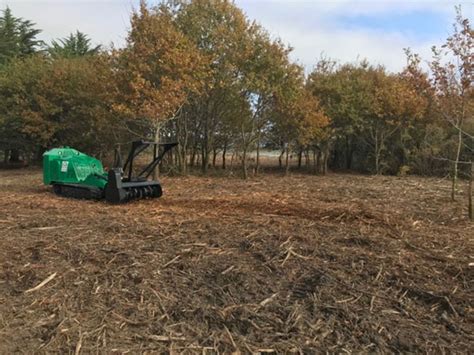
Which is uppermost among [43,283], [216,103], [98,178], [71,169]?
[216,103]

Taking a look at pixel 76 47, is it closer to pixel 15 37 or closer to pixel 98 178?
pixel 15 37

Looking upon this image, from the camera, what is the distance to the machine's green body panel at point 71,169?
10453 mm

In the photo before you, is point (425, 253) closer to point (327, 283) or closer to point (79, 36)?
point (327, 283)

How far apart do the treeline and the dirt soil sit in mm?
8391

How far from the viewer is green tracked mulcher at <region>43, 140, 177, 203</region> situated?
9.33 m

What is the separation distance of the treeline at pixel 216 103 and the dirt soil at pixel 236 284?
839cm

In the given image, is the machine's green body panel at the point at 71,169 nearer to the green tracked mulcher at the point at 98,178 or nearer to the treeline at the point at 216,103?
the green tracked mulcher at the point at 98,178

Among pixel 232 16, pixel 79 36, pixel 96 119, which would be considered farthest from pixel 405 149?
pixel 79 36

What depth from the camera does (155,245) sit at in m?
5.64

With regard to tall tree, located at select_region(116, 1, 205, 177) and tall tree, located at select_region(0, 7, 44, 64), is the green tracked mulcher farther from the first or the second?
tall tree, located at select_region(0, 7, 44, 64)

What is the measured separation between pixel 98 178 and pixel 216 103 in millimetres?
9997

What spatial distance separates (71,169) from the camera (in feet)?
35.4

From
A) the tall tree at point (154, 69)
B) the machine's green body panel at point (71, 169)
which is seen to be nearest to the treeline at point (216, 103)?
the tall tree at point (154, 69)

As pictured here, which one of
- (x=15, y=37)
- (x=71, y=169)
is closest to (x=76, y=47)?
(x=15, y=37)
